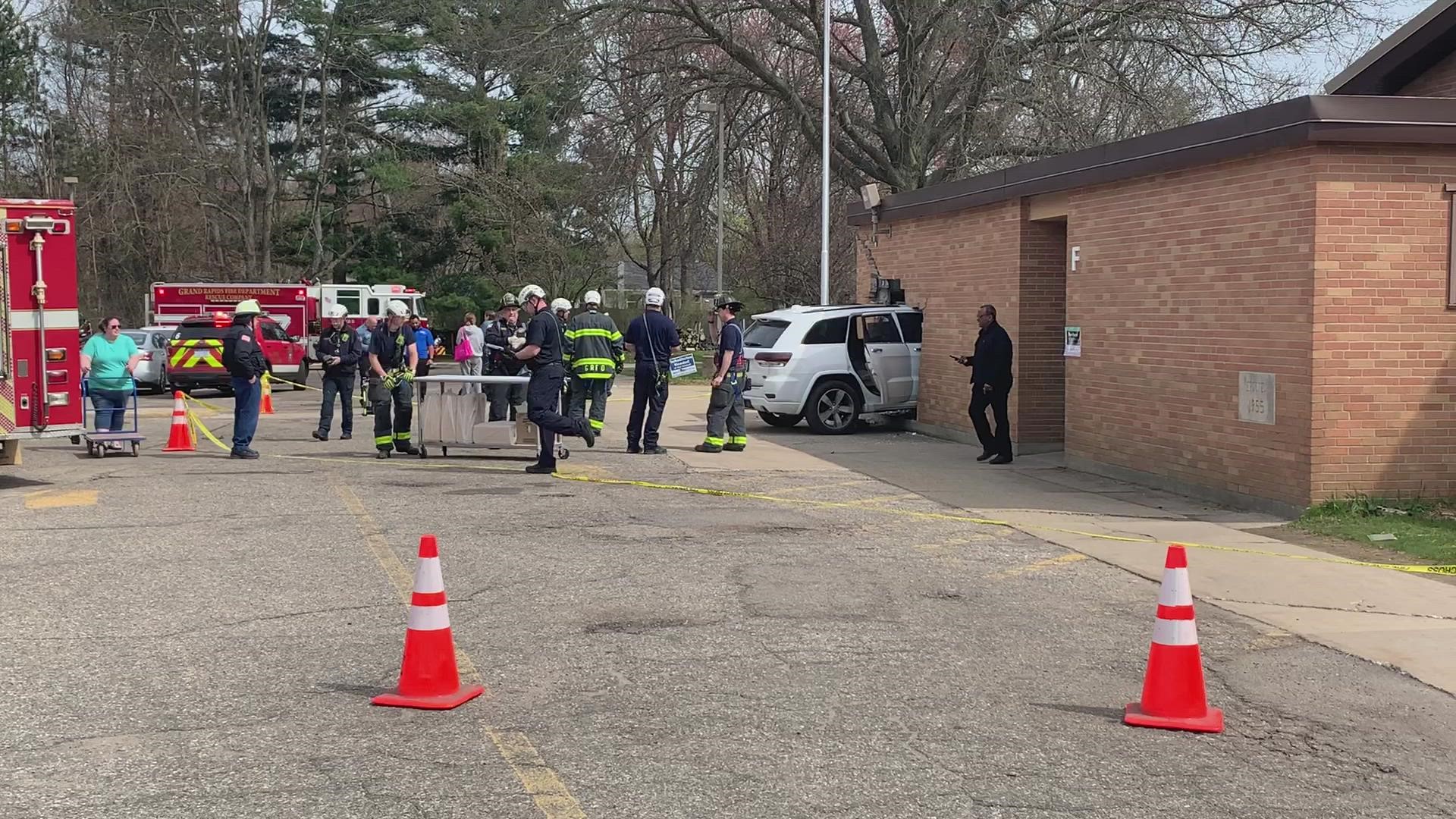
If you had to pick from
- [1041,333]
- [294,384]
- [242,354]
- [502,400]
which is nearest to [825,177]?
[1041,333]

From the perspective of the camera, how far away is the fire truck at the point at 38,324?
45.6 ft

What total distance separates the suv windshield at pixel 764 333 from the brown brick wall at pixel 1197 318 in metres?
5.10

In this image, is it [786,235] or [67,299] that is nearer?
[67,299]

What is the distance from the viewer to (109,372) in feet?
55.9

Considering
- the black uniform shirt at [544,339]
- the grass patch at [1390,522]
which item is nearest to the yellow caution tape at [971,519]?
the grass patch at [1390,522]

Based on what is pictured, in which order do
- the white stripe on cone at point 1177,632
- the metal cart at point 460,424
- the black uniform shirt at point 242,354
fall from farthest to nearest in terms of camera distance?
the metal cart at point 460,424 → the black uniform shirt at point 242,354 → the white stripe on cone at point 1177,632

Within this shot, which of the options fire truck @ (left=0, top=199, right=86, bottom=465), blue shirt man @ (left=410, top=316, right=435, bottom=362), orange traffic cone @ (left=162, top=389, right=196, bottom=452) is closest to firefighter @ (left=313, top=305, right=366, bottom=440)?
blue shirt man @ (left=410, top=316, right=435, bottom=362)

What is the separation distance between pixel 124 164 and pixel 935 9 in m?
28.7

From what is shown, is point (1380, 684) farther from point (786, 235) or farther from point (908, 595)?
point (786, 235)

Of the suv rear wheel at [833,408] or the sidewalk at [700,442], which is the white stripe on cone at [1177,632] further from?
the suv rear wheel at [833,408]

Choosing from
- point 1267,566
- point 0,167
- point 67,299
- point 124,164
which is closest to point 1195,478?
point 1267,566

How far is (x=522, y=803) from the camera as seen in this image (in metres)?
4.87

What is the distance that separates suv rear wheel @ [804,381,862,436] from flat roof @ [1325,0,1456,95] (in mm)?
7097

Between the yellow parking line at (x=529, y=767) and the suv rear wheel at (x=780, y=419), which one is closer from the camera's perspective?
the yellow parking line at (x=529, y=767)
